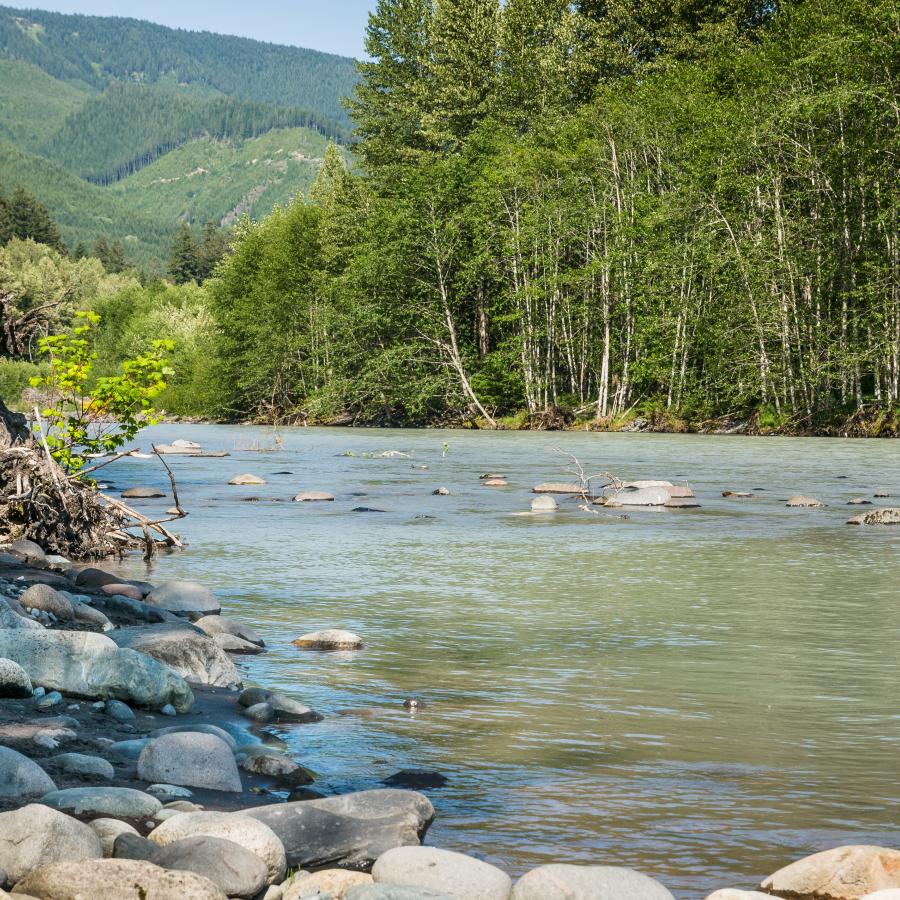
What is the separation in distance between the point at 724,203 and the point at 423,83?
80.1 ft

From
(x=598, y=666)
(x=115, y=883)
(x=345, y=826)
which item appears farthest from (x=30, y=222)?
(x=115, y=883)

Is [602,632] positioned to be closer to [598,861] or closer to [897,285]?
[598,861]

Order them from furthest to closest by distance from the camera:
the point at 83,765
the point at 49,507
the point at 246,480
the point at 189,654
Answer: the point at 246,480, the point at 49,507, the point at 189,654, the point at 83,765

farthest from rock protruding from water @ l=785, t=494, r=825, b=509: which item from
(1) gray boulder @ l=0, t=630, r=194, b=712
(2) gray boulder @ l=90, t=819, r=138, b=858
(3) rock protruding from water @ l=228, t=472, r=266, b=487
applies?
(2) gray boulder @ l=90, t=819, r=138, b=858

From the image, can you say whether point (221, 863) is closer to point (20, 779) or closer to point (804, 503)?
point (20, 779)

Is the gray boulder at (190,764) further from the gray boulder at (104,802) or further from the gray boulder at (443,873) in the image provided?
the gray boulder at (443,873)

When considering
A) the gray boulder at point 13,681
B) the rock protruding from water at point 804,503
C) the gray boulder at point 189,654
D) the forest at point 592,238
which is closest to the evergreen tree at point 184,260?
the forest at point 592,238

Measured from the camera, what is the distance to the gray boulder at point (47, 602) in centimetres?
804

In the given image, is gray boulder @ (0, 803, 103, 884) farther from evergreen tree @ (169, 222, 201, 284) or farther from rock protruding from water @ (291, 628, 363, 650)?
evergreen tree @ (169, 222, 201, 284)

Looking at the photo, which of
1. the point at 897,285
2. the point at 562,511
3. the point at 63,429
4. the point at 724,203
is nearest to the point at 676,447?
the point at 897,285

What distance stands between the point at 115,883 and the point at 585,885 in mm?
1394

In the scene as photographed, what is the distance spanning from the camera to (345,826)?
4.43 meters

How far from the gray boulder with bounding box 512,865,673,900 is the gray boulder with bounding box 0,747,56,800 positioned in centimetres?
185

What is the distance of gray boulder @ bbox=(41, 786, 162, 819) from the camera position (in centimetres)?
444
